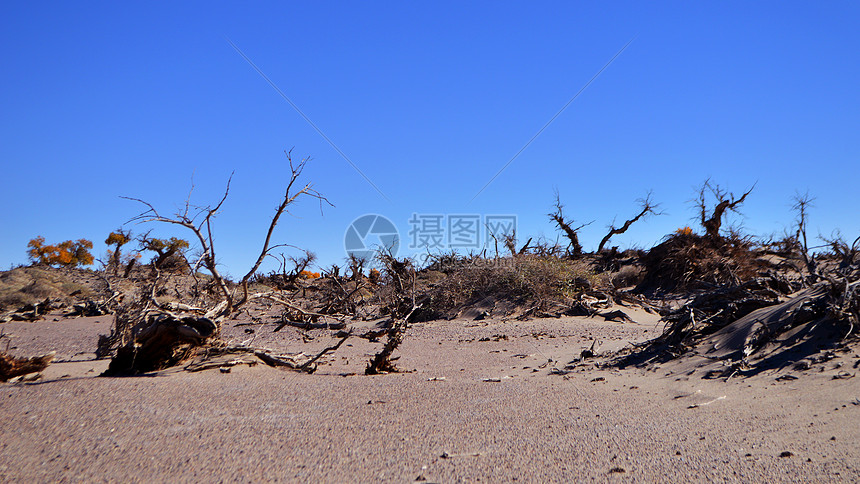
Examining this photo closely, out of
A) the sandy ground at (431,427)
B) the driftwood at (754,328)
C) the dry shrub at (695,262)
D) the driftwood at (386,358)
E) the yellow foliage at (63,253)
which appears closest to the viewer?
the sandy ground at (431,427)

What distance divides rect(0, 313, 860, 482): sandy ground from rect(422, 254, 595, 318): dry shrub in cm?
719

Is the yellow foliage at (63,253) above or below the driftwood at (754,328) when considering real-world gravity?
above

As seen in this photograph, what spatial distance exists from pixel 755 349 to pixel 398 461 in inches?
148

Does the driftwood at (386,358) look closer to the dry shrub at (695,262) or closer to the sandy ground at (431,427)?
the sandy ground at (431,427)

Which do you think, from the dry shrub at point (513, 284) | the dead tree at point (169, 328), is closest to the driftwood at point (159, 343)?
the dead tree at point (169, 328)

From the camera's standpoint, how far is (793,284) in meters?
7.09

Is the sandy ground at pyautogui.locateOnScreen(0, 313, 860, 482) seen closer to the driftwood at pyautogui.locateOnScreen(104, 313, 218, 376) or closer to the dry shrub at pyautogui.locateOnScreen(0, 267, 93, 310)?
the driftwood at pyautogui.locateOnScreen(104, 313, 218, 376)

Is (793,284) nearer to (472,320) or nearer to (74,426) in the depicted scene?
(472,320)

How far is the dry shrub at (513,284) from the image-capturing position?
13.2 m

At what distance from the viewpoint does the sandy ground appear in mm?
2924

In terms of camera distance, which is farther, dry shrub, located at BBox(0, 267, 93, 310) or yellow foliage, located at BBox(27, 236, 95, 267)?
yellow foliage, located at BBox(27, 236, 95, 267)

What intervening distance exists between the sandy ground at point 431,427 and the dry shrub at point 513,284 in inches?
283

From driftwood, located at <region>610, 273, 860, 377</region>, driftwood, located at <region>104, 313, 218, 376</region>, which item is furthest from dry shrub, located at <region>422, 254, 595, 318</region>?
driftwood, located at <region>104, 313, 218, 376</region>

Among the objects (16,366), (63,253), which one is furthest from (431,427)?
(63,253)
